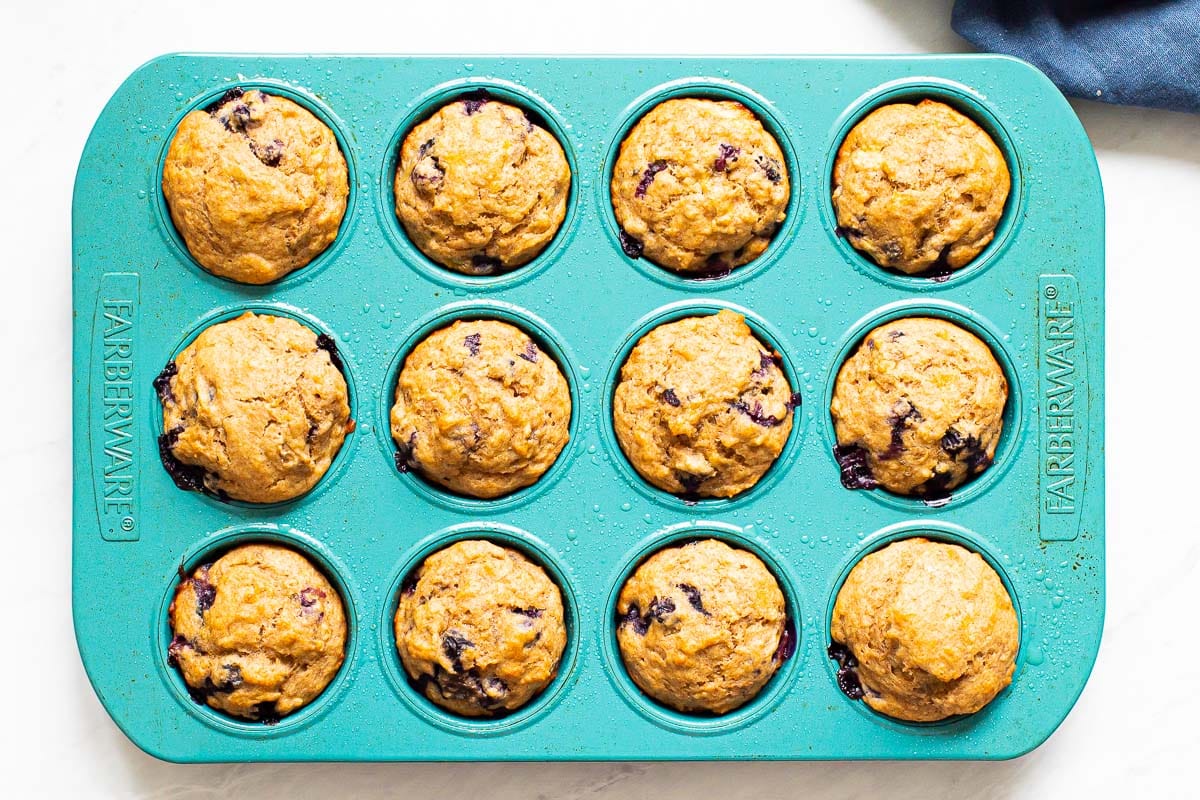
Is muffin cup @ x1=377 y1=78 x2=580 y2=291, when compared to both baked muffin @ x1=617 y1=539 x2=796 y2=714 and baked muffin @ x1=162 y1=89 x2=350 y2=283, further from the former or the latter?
baked muffin @ x1=617 y1=539 x2=796 y2=714

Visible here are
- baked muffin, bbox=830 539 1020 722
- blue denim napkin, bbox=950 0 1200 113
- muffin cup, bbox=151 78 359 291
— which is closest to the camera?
baked muffin, bbox=830 539 1020 722

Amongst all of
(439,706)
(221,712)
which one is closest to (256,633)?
(221,712)

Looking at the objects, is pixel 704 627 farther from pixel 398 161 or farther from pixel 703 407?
pixel 398 161

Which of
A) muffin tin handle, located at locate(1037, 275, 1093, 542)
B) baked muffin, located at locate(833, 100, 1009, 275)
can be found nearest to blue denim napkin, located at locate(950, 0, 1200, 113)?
baked muffin, located at locate(833, 100, 1009, 275)

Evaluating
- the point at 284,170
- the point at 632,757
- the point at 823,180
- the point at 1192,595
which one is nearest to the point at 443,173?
the point at 284,170

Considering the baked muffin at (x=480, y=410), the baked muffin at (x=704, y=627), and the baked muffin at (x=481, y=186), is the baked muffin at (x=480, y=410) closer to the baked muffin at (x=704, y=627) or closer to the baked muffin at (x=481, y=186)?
the baked muffin at (x=481, y=186)

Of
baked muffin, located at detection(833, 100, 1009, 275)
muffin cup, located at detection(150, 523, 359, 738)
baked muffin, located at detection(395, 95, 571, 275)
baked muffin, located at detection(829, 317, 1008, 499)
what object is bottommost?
muffin cup, located at detection(150, 523, 359, 738)

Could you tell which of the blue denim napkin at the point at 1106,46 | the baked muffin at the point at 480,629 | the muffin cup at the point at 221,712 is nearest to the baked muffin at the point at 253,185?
the muffin cup at the point at 221,712
